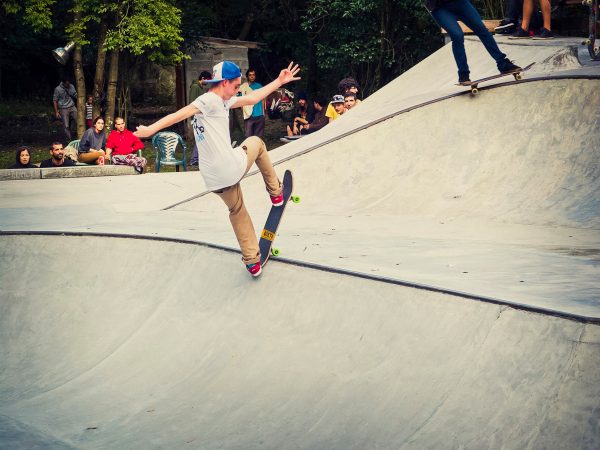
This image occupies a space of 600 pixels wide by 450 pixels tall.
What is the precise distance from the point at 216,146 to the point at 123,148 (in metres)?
9.60

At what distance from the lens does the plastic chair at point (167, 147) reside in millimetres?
16375

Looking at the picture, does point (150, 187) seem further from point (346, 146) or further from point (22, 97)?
point (22, 97)

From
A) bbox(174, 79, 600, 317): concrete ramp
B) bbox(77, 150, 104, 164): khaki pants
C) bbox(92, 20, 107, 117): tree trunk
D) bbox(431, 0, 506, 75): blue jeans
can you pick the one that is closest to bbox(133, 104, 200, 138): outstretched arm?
bbox(174, 79, 600, 317): concrete ramp

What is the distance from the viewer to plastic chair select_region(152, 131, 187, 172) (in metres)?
16.4

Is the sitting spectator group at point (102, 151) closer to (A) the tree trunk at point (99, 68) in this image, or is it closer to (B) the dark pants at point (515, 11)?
(B) the dark pants at point (515, 11)

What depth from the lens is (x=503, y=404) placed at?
440 cm

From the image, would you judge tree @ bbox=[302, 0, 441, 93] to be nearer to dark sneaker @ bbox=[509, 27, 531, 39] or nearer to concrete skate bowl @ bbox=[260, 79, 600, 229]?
dark sneaker @ bbox=[509, 27, 531, 39]

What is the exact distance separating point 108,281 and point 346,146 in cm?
388

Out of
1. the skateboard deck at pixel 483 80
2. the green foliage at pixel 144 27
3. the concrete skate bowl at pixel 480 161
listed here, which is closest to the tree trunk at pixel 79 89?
the green foliage at pixel 144 27

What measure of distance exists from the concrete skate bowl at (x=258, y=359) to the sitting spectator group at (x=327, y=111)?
7036 millimetres

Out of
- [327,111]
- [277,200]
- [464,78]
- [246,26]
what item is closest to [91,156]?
[327,111]

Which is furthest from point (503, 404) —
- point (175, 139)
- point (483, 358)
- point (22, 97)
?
point (22, 97)

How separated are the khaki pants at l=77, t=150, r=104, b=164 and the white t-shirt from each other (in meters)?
9.39

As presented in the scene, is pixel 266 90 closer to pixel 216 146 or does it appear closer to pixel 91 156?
pixel 216 146
